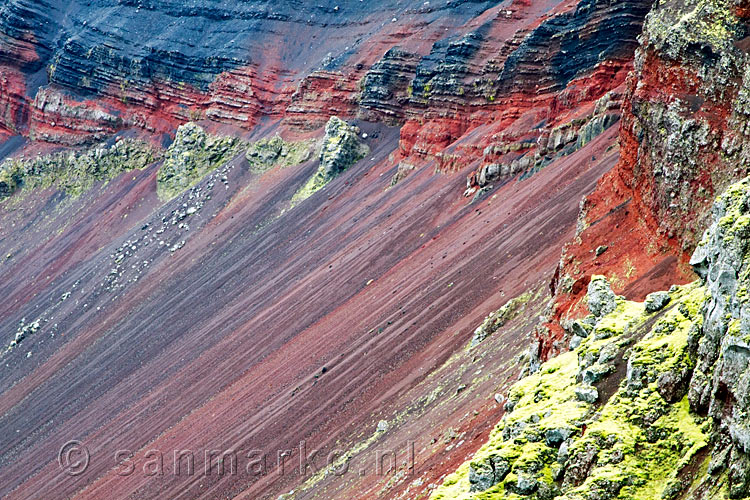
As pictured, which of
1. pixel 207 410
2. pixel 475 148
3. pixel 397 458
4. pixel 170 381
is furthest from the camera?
pixel 475 148

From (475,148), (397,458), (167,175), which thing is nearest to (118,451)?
(397,458)

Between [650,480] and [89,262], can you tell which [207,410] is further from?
[89,262]

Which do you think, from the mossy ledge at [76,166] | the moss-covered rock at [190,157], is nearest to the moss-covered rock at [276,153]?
the moss-covered rock at [190,157]

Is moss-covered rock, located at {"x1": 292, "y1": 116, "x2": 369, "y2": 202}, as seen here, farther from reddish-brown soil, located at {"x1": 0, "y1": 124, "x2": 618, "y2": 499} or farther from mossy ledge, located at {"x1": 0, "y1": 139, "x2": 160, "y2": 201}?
mossy ledge, located at {"x1": 0, "y1": 139, "x2": 160, "y2": 201}

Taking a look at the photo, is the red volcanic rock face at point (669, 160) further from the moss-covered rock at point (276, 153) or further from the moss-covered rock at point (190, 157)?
the moss-covered rock at point (190, 157)

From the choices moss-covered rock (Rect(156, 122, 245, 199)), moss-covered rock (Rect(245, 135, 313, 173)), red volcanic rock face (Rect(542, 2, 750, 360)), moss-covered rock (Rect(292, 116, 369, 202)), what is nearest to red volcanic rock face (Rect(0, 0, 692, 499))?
red volcanic rock face (Rect(542, 2, 750, 360))

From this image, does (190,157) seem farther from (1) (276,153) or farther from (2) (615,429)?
(2) (615,429)

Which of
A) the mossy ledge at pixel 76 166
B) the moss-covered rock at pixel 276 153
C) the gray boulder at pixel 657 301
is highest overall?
the gray boulder at pixel 657 301

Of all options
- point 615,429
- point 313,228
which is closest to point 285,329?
point 313,228
